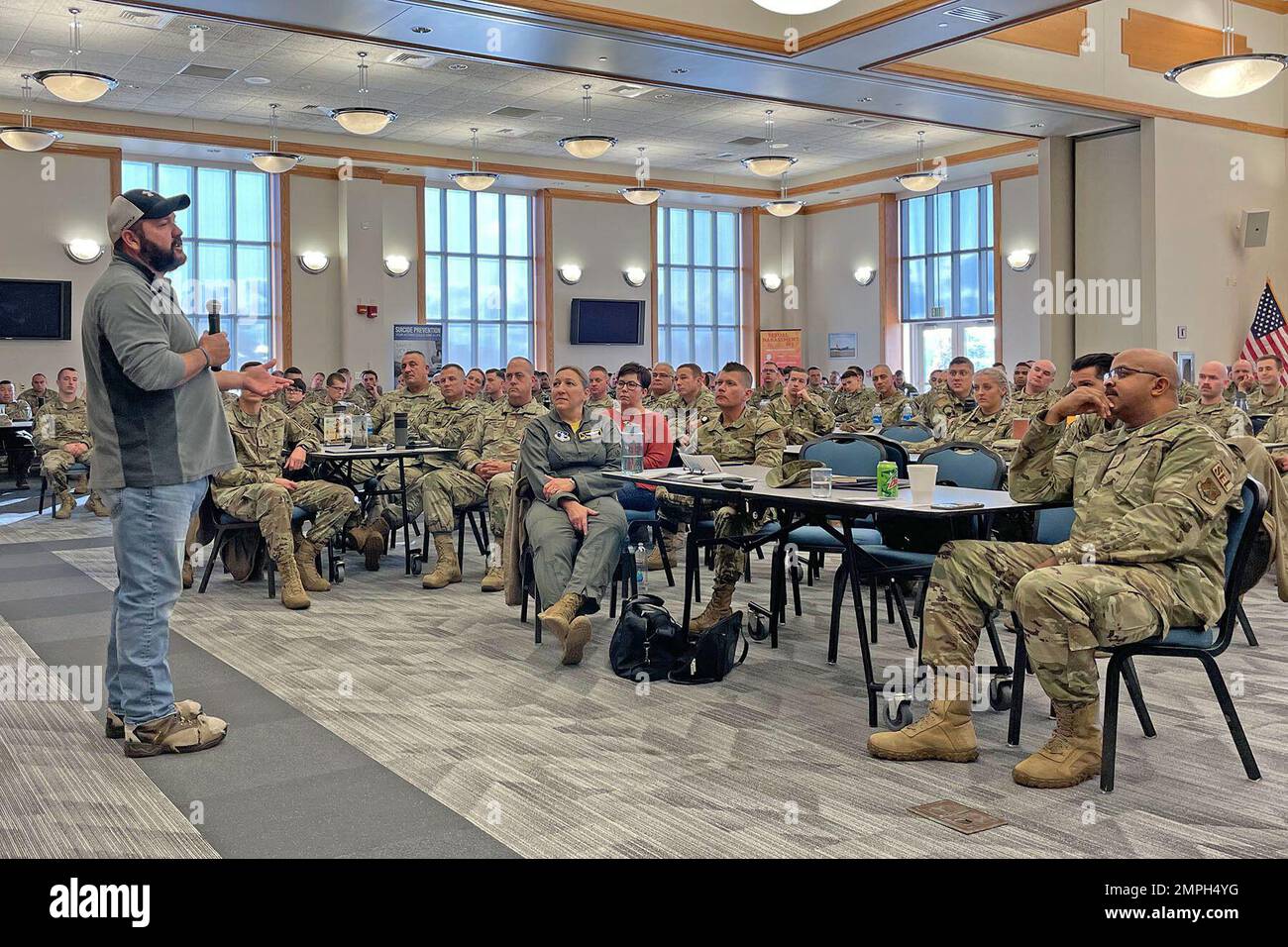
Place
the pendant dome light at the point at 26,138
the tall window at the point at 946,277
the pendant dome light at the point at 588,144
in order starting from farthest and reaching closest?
1. the tall window at the point at 946,277
2. the pendant dome light at the point at 588,144
3. the pendant dome light at the point at 26,138

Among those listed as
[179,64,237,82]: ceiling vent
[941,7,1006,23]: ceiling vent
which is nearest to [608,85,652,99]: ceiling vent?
[179,64,237,82]: ceiling vent

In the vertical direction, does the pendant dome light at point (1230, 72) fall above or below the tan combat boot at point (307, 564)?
above

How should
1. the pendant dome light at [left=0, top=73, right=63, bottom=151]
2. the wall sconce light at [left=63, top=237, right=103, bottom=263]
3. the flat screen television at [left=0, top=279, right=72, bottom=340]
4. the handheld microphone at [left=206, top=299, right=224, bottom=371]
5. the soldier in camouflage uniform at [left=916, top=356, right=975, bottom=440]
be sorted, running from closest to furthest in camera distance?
the handheld microphone at [left=206, top=299, right=224, bottom=371] < the soldier in camouflage uniform at [left=916, top=356, right=975, bottom=440] < the pendant dome light at [left=0, top=73, right=63, bottom=151] < the flat screen television at [left=0, top=279, right=72, bottom=340] < the wall sconce light at [left=63, top=237, right=103, bottom=263]

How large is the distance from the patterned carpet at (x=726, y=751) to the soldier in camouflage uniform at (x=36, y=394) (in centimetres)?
978

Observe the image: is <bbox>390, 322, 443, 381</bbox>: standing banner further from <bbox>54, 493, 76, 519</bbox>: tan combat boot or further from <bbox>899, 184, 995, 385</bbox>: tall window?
<bbox>899, 184, 995, 385</bbox>: tall window

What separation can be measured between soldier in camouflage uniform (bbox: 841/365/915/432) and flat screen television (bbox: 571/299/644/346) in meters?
7.43

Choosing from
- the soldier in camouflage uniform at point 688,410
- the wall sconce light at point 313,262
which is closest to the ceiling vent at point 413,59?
the wall sconce light at point 313,262

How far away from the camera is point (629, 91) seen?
1442 centimetres

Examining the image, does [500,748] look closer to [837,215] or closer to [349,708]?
[349,708]

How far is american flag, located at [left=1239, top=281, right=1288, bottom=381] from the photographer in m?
13.3

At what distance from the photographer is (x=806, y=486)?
4.87 metres

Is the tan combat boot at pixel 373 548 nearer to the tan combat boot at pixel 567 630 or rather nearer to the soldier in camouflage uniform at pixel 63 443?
the tan combat boot at pixel 567 630

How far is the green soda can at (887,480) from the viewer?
4297mm
